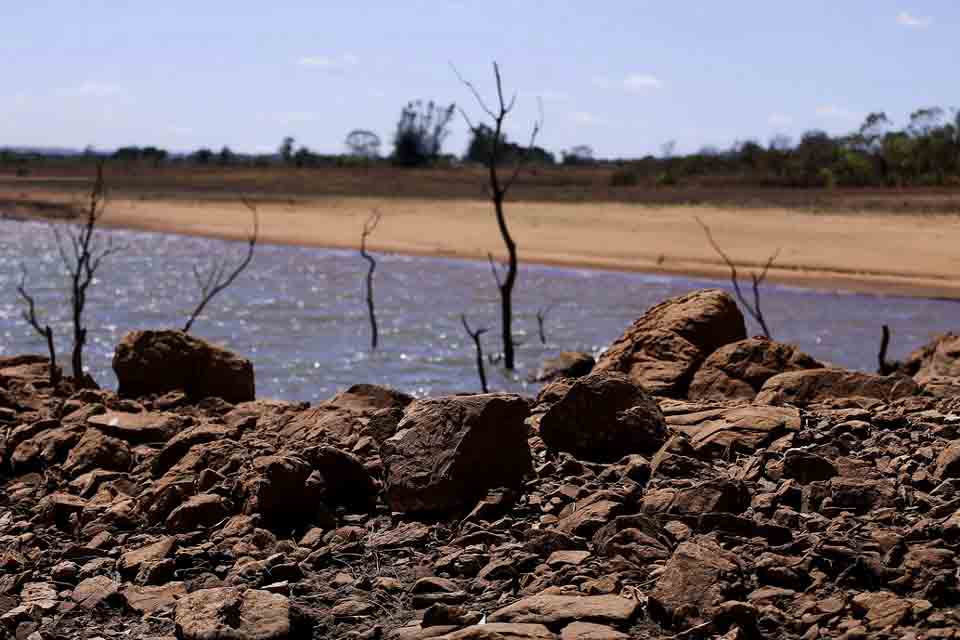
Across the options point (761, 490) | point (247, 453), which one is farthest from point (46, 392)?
point (761, 490)

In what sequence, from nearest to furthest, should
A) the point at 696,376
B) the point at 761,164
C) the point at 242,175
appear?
the point at 696,376 < the point at 761,164 < the point at 242,175

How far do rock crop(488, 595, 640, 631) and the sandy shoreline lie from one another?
61.1 ft

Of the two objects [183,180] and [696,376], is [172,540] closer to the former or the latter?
[696,376]

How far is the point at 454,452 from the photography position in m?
5.03

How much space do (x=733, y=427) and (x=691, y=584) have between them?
5.83 feet

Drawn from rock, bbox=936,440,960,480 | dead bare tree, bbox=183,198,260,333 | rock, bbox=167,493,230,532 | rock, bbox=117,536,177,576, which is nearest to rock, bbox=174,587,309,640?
rock, bbox=117,536,177,576

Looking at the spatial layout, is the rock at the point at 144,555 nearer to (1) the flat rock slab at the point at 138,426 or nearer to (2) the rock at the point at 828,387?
(1) the flat rock slab at the point at 138,426

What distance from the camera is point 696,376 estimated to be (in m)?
7.37

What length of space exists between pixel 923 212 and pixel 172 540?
3053 centimetres

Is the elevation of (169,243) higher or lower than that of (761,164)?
lower

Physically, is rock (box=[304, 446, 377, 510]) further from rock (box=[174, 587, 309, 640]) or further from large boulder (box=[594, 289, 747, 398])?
large boulder (box=[594, 289, 747, 398])

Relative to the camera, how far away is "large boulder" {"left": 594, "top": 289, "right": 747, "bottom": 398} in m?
7.58

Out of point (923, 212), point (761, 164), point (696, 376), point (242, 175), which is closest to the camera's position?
point (696, 376)

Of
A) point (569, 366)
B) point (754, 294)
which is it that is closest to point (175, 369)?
point (569, 366)
